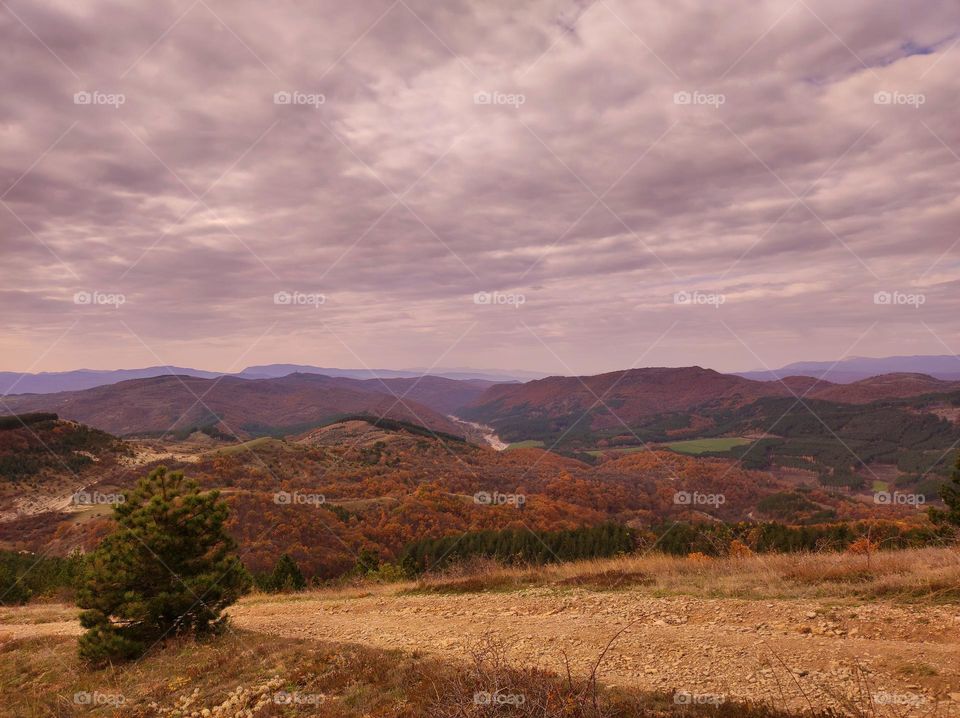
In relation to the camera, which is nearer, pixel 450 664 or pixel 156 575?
pixel 450 664

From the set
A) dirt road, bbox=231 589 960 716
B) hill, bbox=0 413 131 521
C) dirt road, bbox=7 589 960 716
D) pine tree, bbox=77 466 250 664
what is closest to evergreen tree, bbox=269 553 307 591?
pine tree, bbox=77 466 250 664

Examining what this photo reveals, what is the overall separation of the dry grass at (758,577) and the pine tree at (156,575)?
6.38 metres

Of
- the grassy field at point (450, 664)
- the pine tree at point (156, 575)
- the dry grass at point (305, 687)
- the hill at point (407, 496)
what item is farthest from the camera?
the hill at point (407, 496)

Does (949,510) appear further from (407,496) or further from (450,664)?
(407,496)

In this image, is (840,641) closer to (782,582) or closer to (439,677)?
(782,582)

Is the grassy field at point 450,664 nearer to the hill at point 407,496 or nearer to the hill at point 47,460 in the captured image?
the hill at point 407,496

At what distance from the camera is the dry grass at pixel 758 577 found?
1041cm

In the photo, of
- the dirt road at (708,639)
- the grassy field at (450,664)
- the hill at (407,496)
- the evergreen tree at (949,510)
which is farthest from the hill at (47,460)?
the evergreen tree at (949,510)

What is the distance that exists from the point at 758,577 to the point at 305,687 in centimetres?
1066

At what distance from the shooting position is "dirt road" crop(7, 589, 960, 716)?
21.8 feet

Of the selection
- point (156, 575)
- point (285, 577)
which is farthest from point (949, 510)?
point (285, 577)

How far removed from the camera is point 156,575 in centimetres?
1353

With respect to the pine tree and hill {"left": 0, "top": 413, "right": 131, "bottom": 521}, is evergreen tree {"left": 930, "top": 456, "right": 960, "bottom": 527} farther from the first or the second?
hill {"left": 0, "top": 413, "right": 131, "bottom": 521}

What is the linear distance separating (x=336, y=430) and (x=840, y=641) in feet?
563
